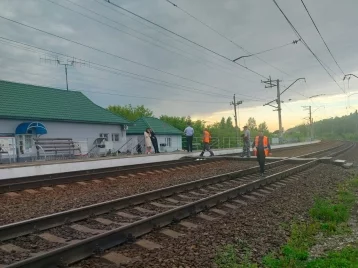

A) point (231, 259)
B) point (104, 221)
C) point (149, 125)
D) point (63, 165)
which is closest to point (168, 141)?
point (149, 125)

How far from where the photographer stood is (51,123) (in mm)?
A: 29719

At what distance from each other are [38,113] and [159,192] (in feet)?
75.7

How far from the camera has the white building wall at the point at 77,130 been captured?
2669 cm

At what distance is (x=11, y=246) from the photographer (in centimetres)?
511

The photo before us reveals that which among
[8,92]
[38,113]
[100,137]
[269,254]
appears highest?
[8,92]

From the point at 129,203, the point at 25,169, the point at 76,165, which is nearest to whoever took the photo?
the point at 129,203

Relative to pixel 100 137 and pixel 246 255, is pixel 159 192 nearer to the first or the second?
pixel 246 255

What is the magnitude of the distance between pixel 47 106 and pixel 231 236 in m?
28.5

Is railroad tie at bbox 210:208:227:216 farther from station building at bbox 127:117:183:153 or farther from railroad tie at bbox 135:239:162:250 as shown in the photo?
station building at bbox 127:117:183:153

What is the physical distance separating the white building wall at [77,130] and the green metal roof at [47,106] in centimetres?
62

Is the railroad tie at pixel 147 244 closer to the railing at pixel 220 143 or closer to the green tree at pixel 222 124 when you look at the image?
the railing at pixel 220 143

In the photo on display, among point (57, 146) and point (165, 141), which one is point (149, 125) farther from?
Answer: point (57, 146)

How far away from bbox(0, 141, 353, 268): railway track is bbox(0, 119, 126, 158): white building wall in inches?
821

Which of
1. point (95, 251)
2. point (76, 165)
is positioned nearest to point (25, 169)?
point (76, 165)
